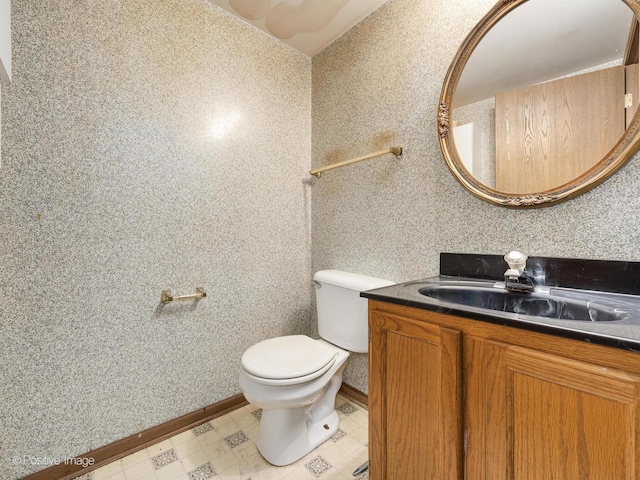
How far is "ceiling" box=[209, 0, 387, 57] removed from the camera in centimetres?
153

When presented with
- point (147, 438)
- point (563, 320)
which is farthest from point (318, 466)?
point (563, 320)

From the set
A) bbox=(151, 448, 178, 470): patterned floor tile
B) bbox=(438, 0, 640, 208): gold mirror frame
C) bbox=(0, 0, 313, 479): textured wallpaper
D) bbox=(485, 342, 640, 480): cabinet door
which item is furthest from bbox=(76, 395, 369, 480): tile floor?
bbox=(438, 0, 640, 208): gold mirror frame

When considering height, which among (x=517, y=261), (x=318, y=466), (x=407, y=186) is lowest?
(x=318, y=466)

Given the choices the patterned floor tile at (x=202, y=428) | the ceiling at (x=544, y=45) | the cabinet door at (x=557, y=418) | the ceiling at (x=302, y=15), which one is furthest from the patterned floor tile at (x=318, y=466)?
the ceiling at (x=302, y=15)

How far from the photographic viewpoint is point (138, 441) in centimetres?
134

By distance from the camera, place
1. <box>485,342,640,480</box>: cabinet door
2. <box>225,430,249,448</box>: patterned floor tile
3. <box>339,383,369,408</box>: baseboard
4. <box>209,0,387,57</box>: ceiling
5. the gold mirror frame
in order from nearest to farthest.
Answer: <box>485,342,640,480</box>: cabinet door → the gold mirror frame → <box>225,430,249,448</box>: patterned floor tile → <box>209,0,387,57</box>: ceiling → <box>339,383,369,408</box>: baseboard

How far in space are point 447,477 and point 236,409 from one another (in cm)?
127

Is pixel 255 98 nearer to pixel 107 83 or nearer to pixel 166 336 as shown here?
pixel 107 83

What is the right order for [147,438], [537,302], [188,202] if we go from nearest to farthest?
[537,302], [147,438], [188,202]

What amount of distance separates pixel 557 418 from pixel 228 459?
4.30 feet

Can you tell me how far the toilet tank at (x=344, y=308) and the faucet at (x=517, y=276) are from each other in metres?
0.57

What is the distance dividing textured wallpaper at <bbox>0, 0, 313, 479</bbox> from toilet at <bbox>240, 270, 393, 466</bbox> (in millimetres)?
413

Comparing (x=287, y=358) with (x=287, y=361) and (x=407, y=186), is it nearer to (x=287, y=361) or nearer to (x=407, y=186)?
(x=287, y=361)

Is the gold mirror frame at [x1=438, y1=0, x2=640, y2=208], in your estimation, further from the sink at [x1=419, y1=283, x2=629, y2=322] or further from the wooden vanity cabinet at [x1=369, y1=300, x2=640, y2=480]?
the wooden vanity cabinet at [x1=369, y1=300, x2=640, y2=480]
